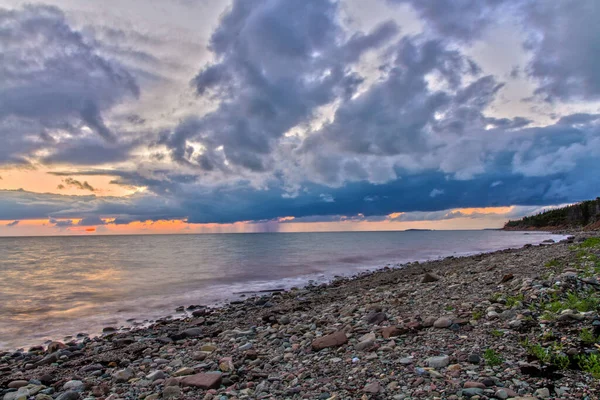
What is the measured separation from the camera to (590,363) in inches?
191

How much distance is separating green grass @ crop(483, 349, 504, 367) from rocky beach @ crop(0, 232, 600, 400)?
16mm

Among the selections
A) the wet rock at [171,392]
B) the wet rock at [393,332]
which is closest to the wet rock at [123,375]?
the wet rock at [171,392]

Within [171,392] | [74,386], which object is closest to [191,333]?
[74,386]

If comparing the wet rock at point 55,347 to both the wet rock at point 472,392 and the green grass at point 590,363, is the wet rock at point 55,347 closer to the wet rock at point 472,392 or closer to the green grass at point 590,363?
the wet rock at point 472,392

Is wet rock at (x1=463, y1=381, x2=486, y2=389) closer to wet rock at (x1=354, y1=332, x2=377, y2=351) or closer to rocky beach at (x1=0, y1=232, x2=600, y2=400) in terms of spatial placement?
rocky beach at (x1=0, y1=232, x2=600, y2=400)

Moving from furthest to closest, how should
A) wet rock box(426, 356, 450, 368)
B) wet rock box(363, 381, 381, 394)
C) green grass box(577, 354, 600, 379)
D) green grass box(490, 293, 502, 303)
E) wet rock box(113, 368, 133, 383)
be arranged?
1. green grass box(490, 293, 502, 303)
2. wet rock box(113, 368, 133, 383)
3. wet rock box(426, 356, 450, 368)
4. wet rock box(363, 381, 381, 394)
5. green grass box(577, 354, 600, 379)

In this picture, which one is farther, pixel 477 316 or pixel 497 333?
pixel 477 316

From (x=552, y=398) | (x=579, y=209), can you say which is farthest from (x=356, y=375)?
(x=579, y=209)

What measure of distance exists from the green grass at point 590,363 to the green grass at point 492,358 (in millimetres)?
1026

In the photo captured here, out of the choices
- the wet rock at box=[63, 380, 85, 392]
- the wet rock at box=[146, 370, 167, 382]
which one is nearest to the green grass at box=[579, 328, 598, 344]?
the wet rock at box=[146, 370, 167, 382]

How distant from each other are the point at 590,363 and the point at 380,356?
3173 millimetres

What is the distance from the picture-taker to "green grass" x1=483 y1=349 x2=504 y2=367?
18.0ft

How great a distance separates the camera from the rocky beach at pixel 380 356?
511cm

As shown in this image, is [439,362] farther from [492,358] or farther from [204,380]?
[204,380]
